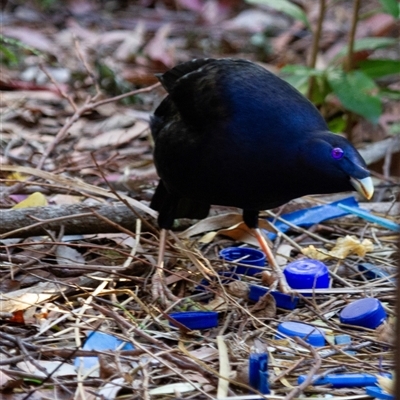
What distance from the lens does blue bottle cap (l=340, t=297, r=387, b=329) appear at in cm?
309

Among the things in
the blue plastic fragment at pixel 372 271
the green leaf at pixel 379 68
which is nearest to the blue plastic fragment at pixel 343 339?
the blue plastic fragment at pixel 372 271

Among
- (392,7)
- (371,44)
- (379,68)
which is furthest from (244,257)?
(371,44)

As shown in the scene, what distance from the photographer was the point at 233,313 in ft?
10.4

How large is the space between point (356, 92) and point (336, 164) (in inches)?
77.3

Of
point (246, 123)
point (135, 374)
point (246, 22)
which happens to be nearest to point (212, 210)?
point (246, 123)

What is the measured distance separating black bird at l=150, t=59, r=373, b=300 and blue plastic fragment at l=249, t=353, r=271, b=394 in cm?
88

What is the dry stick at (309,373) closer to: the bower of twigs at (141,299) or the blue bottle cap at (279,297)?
the bower of twigs at (141,299)

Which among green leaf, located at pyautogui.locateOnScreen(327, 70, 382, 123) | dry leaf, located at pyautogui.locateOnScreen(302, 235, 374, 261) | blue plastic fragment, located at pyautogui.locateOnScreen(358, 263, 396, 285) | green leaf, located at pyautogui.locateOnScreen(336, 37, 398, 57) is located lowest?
blue plastic fragment, located at pyautogui.locateOnScreen(358, 263, 396, 285)

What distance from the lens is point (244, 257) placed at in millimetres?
3740

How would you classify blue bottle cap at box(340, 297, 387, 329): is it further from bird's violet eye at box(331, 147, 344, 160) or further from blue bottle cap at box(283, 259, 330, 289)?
bird's violet eye at box(331, 147, 344, 160)

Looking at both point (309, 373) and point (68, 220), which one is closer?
point (309, 373)

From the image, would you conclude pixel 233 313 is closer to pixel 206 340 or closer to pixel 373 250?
pixel 206 340

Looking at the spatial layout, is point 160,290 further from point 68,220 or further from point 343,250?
point 343,250

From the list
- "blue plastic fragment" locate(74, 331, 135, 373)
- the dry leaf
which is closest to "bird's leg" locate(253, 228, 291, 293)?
the dry leaf
